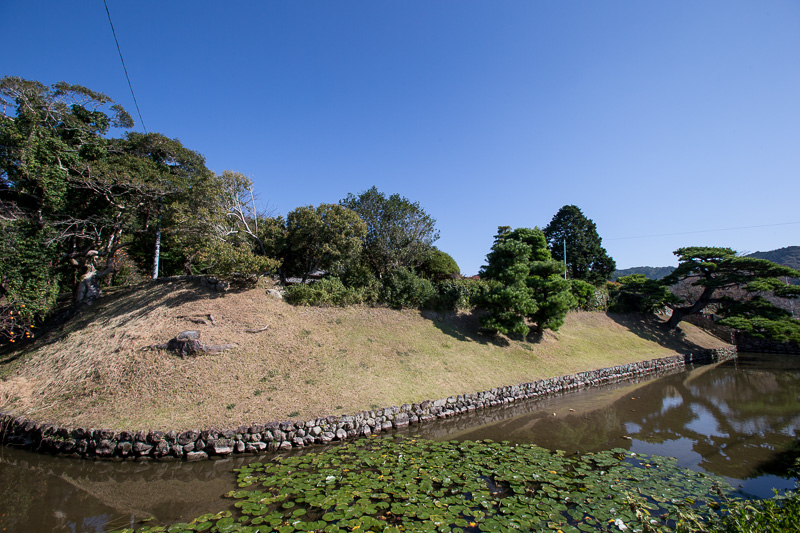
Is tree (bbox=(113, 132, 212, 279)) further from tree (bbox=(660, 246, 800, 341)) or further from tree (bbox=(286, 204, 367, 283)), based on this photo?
tree (bbox=(660, 246, 800, 341))

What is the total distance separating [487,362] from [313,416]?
27.3 feet

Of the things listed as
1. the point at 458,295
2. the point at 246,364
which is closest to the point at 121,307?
the point at 246,364

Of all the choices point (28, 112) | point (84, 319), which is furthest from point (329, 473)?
point (28, 112)

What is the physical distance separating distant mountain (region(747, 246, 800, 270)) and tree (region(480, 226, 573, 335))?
49846mm

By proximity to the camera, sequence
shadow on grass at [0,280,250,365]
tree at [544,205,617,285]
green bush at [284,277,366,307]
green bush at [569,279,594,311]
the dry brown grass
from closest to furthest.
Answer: the dry brown grass → shadow on grass at [0,280,250,365] → green bush at [284,277,366,307] → green bush at [569,279,594,311] → tree at [544,205,617,285]

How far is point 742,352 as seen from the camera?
27.3 metres

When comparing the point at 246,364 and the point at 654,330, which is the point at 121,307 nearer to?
the point at 246,364

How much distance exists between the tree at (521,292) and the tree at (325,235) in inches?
288

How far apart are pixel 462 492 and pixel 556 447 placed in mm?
3601

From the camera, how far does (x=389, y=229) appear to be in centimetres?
1859

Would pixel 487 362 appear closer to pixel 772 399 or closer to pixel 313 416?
pixel 313 416

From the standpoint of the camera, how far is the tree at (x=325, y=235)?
1591 centimetres

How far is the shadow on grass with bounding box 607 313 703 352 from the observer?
24.5 meters

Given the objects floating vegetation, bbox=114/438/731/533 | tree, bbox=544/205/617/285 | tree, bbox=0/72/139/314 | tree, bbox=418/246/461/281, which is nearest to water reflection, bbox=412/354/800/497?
floating vegetation, bbox=114/438/731/533
